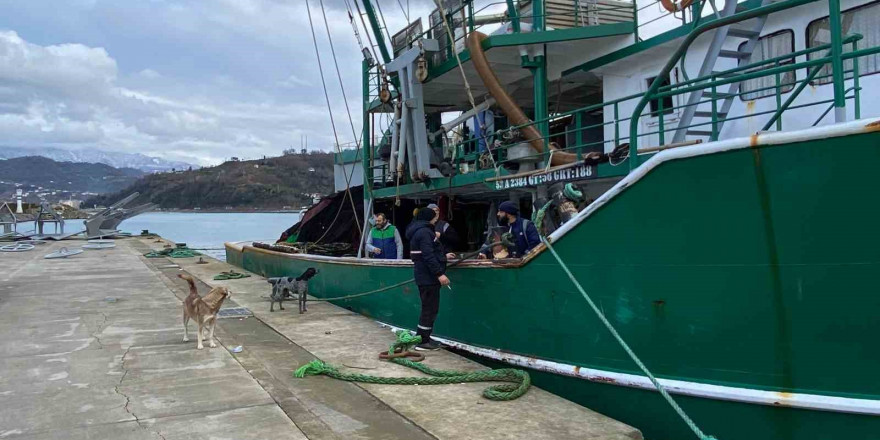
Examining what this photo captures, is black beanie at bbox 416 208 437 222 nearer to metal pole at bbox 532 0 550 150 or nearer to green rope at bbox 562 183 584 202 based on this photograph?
green rope at bbox 562 183 584 202

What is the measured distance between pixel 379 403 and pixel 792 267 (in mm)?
3066

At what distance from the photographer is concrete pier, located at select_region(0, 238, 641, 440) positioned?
4.46 metres

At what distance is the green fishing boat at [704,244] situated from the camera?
387 cm

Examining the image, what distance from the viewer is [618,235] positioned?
4828 mm

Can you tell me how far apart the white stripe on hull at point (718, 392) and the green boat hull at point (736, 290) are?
0.5 inches

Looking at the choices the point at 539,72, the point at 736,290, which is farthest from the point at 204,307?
the point at 736,290

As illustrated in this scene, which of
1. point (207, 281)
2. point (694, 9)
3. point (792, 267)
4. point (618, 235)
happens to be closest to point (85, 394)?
point (618, 235)

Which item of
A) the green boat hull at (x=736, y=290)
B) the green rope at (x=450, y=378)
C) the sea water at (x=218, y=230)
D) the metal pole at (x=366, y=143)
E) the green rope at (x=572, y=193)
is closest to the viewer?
the green boat hull at (x=736, y=290)

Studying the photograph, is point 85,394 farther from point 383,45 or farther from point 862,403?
point 383,45

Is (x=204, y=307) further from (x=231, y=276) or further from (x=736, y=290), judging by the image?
(x=231, y=276)

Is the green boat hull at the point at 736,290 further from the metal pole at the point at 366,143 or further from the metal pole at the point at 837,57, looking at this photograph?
the metal pole at the point at 366,143

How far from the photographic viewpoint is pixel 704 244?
4.34 meters

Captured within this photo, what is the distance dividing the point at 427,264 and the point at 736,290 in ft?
9.59

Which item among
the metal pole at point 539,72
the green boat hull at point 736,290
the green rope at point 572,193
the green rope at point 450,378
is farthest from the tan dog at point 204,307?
the metal pole at point 539,72
